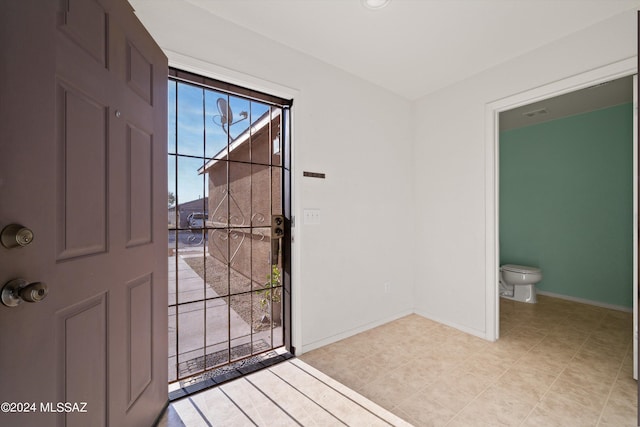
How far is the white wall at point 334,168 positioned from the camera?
6.44 feet

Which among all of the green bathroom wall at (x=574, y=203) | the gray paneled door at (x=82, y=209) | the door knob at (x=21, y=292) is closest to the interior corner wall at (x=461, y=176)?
the green bathroom wall at (x=574, y=203)

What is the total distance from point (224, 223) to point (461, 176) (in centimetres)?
236

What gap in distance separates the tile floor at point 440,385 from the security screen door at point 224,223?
1.08 ft

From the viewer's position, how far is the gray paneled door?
83cm

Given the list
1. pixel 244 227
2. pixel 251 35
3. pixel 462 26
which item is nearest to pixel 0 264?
pixel 244 227

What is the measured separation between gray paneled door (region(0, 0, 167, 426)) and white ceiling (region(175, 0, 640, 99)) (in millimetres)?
843

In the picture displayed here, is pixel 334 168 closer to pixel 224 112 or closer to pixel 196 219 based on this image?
pixel 224 112

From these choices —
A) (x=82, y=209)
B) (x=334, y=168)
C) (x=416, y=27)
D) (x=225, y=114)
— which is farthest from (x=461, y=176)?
(x=82, y=209)

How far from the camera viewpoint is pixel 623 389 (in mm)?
1870

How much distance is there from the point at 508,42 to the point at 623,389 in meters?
2.64

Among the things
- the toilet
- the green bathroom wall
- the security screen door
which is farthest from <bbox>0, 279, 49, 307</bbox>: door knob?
the green bathroom wall

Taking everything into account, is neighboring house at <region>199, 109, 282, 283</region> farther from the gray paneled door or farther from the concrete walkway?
the gray paneled door

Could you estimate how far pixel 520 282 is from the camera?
375cm

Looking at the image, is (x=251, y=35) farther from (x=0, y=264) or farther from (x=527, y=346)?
(x=527, y=346)
